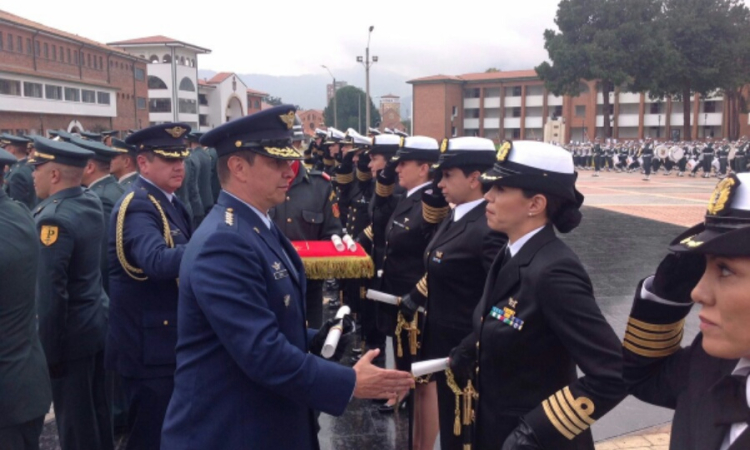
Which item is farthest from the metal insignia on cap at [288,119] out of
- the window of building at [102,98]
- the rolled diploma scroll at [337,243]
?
the window of building at [102,98]

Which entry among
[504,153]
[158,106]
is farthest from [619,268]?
[158,106]

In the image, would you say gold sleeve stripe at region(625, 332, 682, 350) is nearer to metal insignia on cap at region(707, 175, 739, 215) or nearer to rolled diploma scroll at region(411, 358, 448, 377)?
metal insignia on cap at region(707, 175, 739, 215)

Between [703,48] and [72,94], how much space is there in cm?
4721

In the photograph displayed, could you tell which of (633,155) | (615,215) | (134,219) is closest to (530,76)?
(633,155)

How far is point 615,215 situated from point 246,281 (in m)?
16.3

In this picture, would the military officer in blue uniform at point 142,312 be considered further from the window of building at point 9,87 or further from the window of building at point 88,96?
the window of building at point 88,96

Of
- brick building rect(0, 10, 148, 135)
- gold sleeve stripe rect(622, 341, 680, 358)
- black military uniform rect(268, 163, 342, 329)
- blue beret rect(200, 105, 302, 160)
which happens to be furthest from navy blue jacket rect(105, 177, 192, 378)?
brick building rect(0, 10, 148, 135)

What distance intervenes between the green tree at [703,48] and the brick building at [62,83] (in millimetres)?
41545

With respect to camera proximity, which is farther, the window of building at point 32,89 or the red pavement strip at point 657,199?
the window of building at point 32,89

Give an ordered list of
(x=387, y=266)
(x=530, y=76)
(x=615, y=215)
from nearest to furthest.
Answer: (x=387, y=266) → (x=615, y=215) → (x=530, y=76)

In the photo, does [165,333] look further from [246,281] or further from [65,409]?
[246,281]

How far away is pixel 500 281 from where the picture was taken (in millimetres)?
2766

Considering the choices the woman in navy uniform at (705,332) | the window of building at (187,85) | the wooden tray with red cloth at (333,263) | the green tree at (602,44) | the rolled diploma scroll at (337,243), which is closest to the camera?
the woman in navy uniform at (705,332)

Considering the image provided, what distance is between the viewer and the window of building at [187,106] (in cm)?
7200
